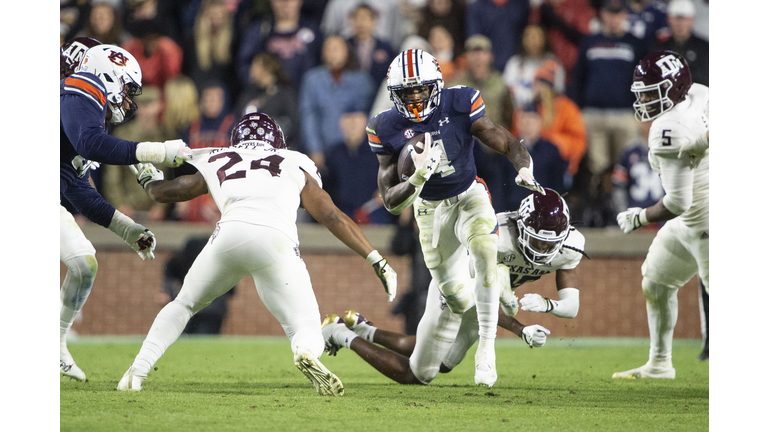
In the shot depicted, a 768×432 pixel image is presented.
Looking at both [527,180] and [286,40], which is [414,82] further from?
[286,40]

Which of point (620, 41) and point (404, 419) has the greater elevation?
point (620, 41)

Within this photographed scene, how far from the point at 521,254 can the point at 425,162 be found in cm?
87

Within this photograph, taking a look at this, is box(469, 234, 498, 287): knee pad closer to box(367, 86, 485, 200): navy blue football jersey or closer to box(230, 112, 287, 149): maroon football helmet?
box(367, 86, 485, 200): navy blue football jersey

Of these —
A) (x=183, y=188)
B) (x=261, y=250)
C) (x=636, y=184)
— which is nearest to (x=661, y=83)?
(x=636, y=184)

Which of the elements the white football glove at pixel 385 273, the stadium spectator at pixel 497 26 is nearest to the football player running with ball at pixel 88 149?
the white football glove at pixel 385 273

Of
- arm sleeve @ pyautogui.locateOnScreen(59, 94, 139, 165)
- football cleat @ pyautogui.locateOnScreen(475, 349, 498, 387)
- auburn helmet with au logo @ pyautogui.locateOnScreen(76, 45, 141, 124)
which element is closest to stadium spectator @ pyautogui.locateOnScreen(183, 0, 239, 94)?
auburn helmet with au logo @ pyautogui.locateOnScreen(76, 45, 141, 124)

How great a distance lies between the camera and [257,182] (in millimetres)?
3648

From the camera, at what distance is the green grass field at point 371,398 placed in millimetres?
3098

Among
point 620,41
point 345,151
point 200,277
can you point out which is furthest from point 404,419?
point 620,41

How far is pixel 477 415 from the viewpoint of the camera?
3.34 meters

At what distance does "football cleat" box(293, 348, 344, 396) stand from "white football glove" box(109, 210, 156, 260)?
1.21 meters

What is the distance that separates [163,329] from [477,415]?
143 cm
